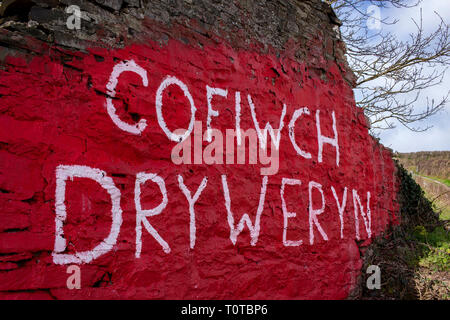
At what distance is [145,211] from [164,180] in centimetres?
24

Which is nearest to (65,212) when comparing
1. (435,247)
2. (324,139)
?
(324,139)

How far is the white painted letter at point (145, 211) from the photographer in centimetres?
223

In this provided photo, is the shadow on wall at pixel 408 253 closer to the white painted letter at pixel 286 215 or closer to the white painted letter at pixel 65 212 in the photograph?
the white painted letter at pixel 286 215

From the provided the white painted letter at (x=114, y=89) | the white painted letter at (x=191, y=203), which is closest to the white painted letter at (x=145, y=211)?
the white painted letter at (x=191, y=203)

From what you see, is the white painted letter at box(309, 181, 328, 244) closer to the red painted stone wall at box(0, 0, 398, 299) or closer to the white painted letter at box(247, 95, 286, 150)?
the red painted stone wall at box(0, 0, 398, 299)

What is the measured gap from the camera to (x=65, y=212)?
6.38ft

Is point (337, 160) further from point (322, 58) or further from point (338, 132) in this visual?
point (322, 58)

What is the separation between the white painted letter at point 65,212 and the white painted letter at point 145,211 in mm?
123

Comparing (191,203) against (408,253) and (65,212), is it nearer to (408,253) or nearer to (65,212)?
(65,212)

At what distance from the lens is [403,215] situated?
237 inches

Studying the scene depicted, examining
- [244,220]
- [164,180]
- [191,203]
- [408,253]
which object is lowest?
[408,253]

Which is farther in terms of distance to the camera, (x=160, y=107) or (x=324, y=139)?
(x=324, y=139)

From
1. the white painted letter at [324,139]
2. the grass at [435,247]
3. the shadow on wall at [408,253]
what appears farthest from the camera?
the grass at [435,247]

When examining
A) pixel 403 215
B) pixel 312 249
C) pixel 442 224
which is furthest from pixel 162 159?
pixel 442 224
